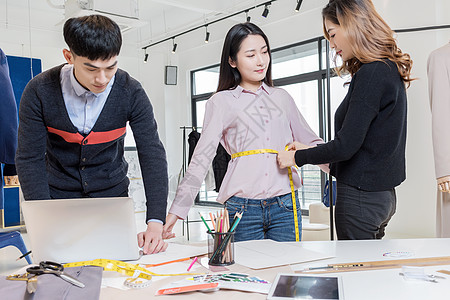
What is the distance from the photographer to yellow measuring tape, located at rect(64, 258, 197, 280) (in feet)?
3.79

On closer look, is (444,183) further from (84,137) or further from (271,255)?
(84,137)

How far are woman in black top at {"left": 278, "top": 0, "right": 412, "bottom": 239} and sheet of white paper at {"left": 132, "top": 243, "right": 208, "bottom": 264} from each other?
1.90 feet

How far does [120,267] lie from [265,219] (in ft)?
2.44

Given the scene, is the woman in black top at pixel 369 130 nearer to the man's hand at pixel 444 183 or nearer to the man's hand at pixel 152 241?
the man's hand at pixel 444 183

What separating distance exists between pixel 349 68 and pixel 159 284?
1201mm

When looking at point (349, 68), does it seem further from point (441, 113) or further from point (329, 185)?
point (329, 185)

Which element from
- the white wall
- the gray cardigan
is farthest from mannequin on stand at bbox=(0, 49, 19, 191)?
the white wall

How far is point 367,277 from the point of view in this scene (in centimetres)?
109

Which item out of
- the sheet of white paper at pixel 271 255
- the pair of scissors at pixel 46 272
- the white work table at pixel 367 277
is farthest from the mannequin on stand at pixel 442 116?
the pair of scissors at pixel 46 272

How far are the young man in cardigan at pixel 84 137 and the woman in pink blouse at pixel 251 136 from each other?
214 mm

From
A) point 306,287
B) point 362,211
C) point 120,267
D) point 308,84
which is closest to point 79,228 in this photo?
point 120,267

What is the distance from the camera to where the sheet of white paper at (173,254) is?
4.37 feet

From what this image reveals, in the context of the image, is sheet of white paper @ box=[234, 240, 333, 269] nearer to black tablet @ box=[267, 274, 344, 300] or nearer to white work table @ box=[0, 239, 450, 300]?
white work table @ box=[0, 239, 450, 300]

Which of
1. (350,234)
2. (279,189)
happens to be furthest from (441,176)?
(279,189)
